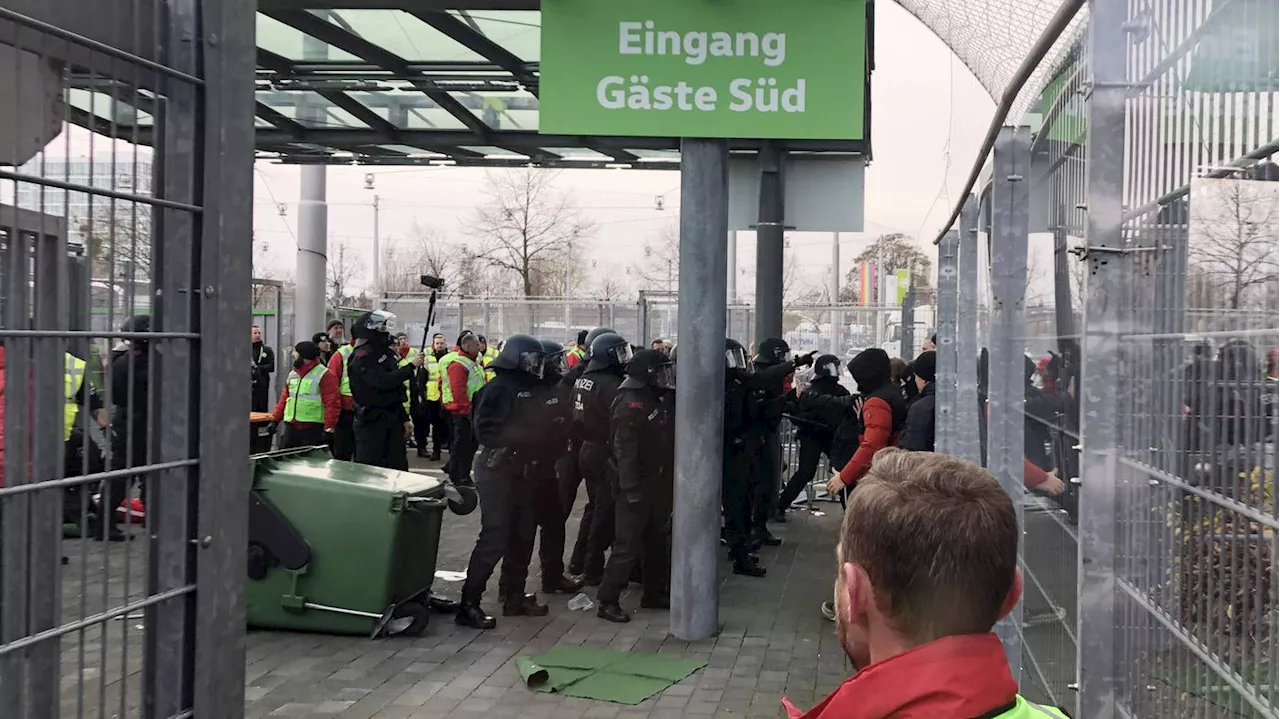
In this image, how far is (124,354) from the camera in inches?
110

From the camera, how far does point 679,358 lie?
723cm

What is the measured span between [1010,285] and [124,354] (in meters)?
2.83

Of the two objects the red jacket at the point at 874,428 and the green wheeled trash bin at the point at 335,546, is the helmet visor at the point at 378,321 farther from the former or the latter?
the red jacket at the point at 874,428

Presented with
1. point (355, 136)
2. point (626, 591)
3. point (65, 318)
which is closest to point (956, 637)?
point (65, 318)

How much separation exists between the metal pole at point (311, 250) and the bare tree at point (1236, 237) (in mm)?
16401

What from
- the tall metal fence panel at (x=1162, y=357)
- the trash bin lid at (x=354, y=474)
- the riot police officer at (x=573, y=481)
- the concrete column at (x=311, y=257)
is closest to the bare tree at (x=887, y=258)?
the concrete column at (x=311, y=257)

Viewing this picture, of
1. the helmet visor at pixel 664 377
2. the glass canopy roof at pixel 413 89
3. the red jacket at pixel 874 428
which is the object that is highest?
the glass canopy roof at pixel 413 89

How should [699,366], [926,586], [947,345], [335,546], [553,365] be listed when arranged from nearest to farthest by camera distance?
1. [926,586]
2. [335,546]
3. [947,345]
4. [699,366]
5. [553,365]

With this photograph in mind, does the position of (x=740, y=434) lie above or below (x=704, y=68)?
below

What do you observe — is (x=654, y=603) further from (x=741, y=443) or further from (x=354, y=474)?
(x=354, y=474)

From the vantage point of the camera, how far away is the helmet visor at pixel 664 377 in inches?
315

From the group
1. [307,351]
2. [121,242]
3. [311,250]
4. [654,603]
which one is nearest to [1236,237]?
[121,242]

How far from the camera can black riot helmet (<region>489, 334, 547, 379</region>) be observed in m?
7.73

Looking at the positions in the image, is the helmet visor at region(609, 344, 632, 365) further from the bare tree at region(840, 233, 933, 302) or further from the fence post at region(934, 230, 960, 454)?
the bare tree at region(840, 233, 933, 302)
